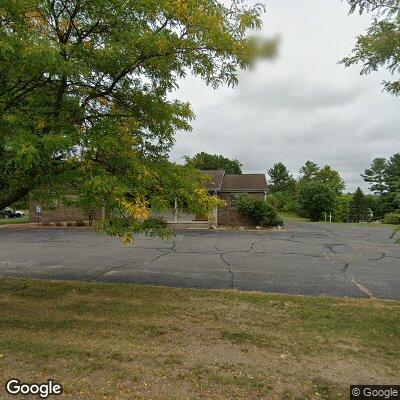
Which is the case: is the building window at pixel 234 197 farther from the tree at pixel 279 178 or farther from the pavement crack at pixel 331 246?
the tree at pixel 279 178

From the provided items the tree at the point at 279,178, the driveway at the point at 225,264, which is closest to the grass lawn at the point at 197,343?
the driveway at the point at 225,264

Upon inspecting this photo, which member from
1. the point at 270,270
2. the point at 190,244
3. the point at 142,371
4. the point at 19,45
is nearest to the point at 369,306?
the point at 270,270

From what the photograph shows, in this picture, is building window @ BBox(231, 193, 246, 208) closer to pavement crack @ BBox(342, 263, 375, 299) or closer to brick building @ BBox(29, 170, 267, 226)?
brick building @ BBox(29, 170, 267, 226)

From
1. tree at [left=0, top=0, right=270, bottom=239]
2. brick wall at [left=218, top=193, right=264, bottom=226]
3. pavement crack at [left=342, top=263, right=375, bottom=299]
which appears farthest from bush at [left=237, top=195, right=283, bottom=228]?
tree at [left=0, top=0, right=270, bottom=239]

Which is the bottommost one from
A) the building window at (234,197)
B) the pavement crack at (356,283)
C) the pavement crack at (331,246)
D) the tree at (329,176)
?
the pavement crack at (356,283)

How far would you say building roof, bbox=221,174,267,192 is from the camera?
2708 centimetres

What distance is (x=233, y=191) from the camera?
88.6 feet

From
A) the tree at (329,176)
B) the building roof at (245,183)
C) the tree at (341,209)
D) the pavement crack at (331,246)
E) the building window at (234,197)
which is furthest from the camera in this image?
the tree at (329,176)

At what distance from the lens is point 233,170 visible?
7044cm

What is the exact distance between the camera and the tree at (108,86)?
474 cm

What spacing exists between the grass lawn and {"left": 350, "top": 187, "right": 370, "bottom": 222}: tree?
47023mm

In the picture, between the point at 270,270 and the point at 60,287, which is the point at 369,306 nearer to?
the point at 270,270

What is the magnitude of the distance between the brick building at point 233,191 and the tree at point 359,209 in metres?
26.3

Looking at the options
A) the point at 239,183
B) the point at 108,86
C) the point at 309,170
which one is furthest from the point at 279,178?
the point at 108,86
